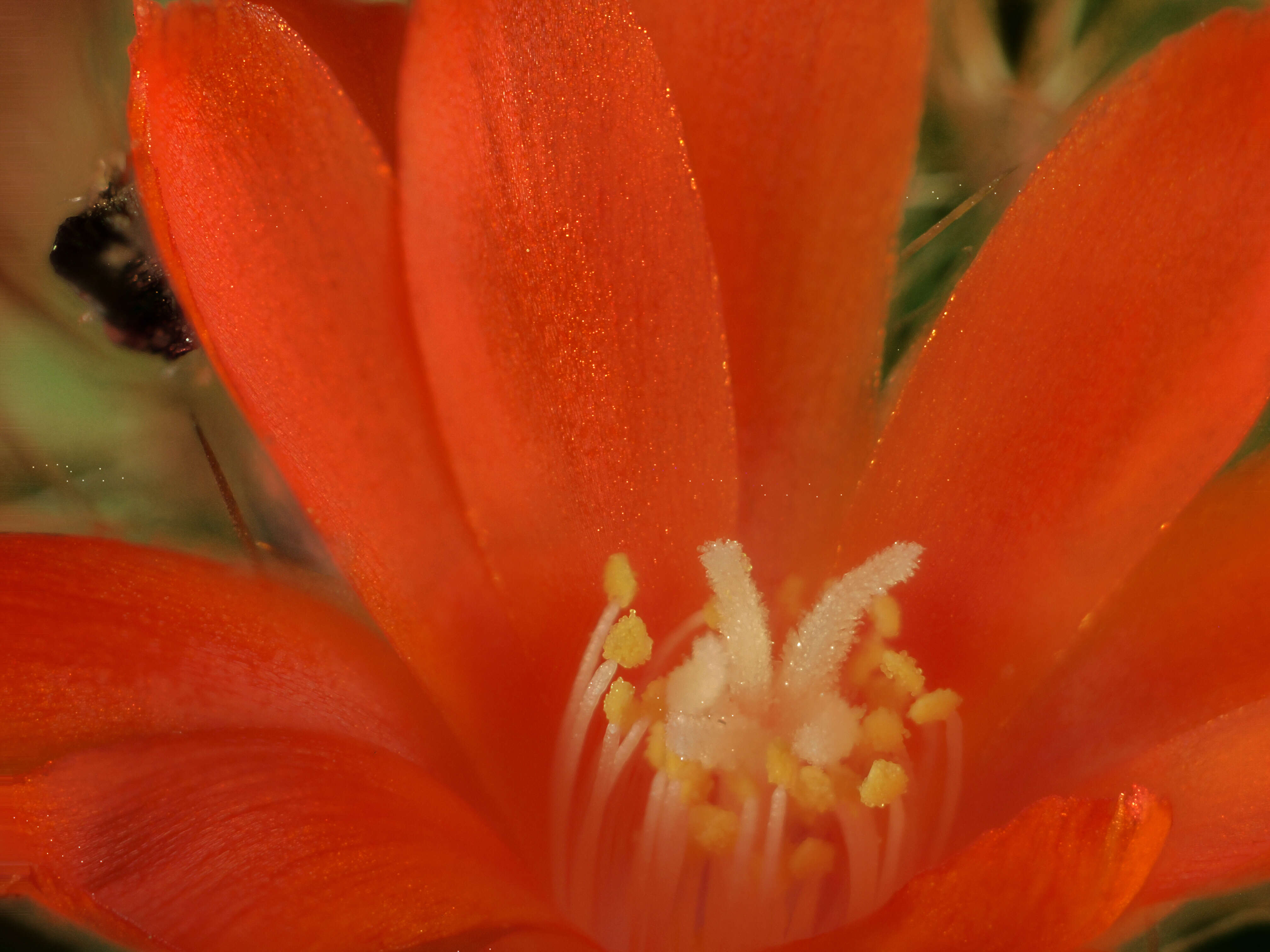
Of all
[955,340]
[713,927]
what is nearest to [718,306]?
[955,340]

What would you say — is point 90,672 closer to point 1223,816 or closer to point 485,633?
point 485,633

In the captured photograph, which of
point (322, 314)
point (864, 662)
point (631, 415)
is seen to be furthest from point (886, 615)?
point (322, 314)

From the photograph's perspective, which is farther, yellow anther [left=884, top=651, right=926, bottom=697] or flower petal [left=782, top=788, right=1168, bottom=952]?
yellow anther [left=884, top=651, right=926, bottom=697]

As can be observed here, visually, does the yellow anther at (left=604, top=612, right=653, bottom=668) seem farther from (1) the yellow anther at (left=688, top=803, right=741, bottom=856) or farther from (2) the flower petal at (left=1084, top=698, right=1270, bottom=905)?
(2) the flower petal at (left=1084, top=698, right=1270, bottom=905)

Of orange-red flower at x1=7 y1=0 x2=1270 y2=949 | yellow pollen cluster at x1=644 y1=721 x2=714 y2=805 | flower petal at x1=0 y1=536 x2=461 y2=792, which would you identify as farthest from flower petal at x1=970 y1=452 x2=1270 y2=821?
flower petal at x1=0 y1=536 x2=461 y2=792

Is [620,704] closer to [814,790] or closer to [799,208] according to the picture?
[814,790]

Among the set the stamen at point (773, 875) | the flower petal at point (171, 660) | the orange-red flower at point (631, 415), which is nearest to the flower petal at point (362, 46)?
the orange-red flower at point (631, 415)
